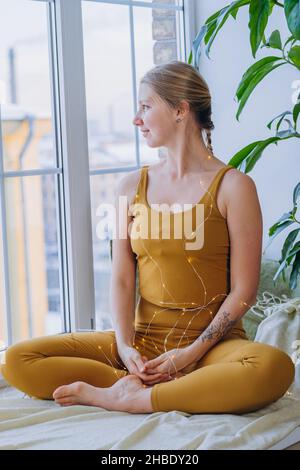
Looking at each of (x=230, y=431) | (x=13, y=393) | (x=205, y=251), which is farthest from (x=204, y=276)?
(x=13, y=393)

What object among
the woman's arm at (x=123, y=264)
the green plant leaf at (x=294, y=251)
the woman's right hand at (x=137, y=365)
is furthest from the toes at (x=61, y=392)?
the green plant leaf at (x=294, y=251)

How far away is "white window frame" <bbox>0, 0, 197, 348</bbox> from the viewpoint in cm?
293

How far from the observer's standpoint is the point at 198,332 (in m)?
2.36

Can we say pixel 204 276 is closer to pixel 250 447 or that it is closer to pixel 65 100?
pixel 250 447

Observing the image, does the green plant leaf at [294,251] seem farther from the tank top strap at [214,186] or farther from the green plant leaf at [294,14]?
the green plant leaf at [294,14]

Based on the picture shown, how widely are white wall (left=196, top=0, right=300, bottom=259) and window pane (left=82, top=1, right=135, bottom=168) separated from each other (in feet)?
1.12

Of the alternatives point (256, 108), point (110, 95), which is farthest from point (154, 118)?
point (256, 108)

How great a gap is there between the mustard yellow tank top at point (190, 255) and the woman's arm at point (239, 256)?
0.10ft

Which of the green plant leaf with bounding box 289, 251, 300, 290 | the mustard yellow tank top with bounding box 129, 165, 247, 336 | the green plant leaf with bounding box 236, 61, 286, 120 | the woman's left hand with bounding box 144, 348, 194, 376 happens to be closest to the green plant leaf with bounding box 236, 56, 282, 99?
the green plant leaf with bounding box 236, 61, 286, 120

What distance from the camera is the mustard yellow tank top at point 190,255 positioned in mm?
2348

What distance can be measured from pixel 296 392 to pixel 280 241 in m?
0.90

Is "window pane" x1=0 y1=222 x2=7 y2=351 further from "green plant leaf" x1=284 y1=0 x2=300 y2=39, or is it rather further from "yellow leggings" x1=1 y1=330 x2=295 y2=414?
"green plant leaf" x1=284 y1=0 x2=300 y2=39
